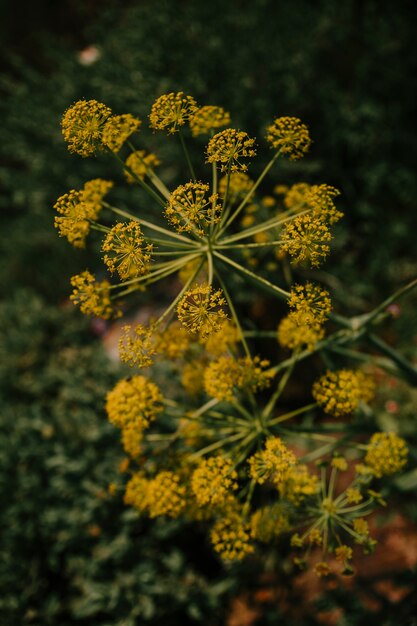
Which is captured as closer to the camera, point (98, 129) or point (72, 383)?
point (98, 129)

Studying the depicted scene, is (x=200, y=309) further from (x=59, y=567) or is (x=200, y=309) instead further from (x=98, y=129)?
(x=59, y=567)

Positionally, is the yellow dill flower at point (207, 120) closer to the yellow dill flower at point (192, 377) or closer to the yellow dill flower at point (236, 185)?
the yellow dill flower at point (236, 185)

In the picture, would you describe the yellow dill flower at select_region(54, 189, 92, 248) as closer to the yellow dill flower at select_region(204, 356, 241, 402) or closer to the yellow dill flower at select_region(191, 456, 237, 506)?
the yellow dill flower at select_region(204, 356, 241, 402)

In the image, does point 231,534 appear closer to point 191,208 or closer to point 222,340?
point 222,340

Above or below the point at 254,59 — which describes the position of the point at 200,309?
below

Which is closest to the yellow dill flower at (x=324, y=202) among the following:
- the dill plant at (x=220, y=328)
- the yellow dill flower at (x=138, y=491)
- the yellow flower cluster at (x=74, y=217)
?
the dill plant at (x=220, y=328)

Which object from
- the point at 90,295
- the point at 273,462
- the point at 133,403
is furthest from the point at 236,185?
the point at 273,462

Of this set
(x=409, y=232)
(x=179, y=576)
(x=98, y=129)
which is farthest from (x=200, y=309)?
(x=409, y=232)
